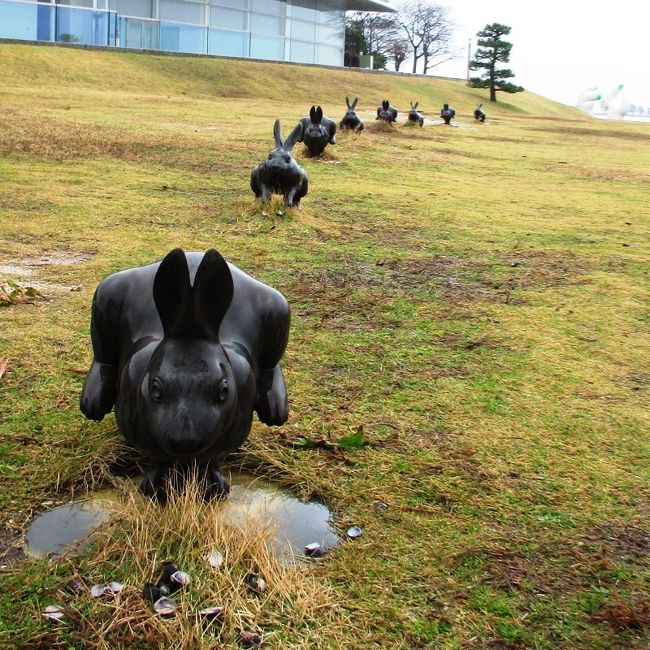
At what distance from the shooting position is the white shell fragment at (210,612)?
7.48ft

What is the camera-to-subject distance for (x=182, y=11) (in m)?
39.2

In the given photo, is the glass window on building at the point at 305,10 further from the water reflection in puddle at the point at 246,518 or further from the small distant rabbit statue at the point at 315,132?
the water reflection in puddle at the point at 246,518

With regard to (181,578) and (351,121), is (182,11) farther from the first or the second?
(181,578)

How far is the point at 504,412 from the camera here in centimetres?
406

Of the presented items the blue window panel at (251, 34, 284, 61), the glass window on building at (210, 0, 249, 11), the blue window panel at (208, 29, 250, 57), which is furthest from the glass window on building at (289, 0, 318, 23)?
the blue window panel at (208, 29, 250, 57)

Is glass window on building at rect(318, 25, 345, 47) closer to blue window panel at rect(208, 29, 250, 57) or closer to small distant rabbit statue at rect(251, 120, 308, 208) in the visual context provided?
blue window panel at rect(208, 29, 250, 57)

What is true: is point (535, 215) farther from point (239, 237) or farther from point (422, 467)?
point (422, 467)

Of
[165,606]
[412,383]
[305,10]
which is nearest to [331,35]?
[305,10]

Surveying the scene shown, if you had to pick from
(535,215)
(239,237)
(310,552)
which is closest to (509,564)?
(310,552)

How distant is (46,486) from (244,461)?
0.73 meters

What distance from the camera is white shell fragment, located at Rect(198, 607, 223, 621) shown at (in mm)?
2279

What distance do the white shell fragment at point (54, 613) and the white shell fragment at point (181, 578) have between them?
1.01ft

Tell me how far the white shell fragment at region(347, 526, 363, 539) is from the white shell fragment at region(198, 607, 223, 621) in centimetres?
67

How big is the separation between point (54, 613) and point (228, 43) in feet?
136
